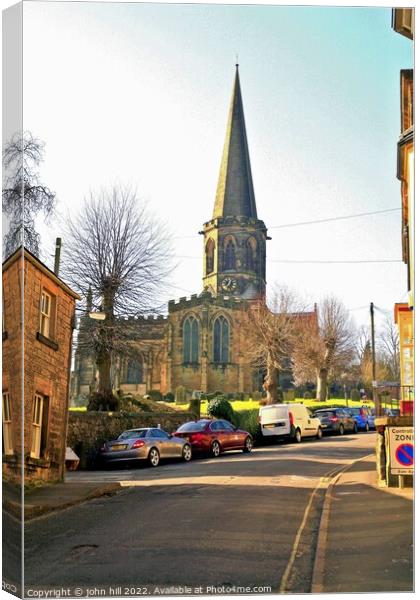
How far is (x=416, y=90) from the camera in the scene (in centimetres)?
1032

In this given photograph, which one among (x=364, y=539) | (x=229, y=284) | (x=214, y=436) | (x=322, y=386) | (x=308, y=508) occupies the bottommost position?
(x=364, y=539)

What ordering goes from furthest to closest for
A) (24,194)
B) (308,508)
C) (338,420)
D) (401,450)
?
1. (338,420)
2. (401,450)
3. (308,508)
4. (24,194)

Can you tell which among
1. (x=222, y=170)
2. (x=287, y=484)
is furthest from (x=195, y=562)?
(x=222, y=170)

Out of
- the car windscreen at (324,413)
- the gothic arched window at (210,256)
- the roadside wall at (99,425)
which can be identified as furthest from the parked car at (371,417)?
the gothic arched window at (210,256)

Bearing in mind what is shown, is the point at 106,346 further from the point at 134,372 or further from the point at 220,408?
the point at 220,408

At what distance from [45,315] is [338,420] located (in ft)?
13.3

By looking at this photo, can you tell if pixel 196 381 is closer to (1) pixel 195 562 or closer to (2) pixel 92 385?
(2) pixel 92 385

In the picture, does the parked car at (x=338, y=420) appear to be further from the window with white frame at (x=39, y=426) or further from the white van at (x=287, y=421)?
the window with white frame at (x=39, y=426)

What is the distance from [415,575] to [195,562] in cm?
247

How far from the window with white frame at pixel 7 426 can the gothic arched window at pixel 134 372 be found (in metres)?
1.45

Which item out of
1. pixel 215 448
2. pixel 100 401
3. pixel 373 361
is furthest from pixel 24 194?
pixel 373 361

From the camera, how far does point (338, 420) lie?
11367 mm

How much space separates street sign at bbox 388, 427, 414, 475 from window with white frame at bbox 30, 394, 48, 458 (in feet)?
13.7

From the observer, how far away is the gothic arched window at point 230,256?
10199 mm
